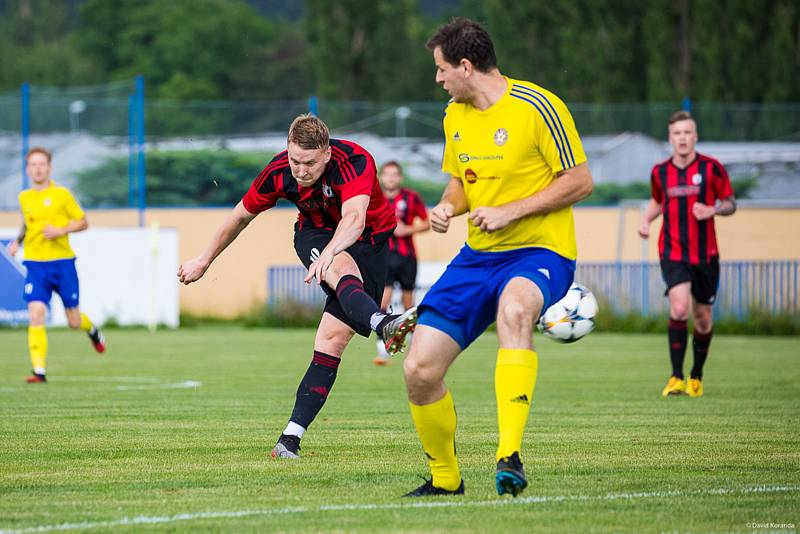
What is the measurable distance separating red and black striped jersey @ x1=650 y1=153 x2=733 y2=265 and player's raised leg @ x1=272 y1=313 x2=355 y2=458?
4781mm

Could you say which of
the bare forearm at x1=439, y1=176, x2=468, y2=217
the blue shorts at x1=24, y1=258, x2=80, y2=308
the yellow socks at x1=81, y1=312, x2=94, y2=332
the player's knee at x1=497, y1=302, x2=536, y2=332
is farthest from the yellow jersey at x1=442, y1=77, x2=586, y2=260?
the yellow socks at x1=81, y1=312, x2=94, y2=332

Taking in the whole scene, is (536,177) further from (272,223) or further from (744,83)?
(744,83)

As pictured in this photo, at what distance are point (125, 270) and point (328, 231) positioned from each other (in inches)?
674

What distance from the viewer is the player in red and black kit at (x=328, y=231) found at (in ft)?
23.5

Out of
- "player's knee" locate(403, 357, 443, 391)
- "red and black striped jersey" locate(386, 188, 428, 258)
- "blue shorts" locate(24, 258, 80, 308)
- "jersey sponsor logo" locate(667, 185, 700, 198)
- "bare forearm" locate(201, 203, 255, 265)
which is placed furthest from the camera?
"red and black striped jersey" locate(386, 188, 428, 258)

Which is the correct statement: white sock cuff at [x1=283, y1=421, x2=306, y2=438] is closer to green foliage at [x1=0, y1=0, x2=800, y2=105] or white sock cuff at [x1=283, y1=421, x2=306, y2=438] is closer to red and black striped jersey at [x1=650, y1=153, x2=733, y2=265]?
red and black striped jersey at [x1=650, y1=153, x2=733, y2=265]

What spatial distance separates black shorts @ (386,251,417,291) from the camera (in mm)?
16406

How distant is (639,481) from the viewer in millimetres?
6426

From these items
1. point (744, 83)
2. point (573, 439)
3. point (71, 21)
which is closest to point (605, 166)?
point (744, 83)

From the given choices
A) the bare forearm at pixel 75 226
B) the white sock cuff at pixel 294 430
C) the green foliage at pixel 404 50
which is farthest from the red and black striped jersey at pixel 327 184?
the green foliage at pixel 404 50

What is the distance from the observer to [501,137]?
19.5 ft

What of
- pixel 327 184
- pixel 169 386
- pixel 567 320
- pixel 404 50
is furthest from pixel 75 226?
pixel 404 50

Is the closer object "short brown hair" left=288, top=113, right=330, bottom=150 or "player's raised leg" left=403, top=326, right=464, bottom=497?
"player's raised leg" left=403, top=326, right=464, bottom=497

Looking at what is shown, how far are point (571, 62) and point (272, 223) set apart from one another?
65.0ft
